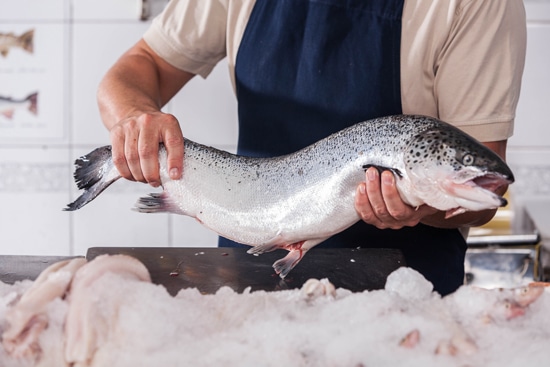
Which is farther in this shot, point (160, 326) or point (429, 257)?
point (429, 257)

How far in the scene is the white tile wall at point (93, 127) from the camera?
3080 mm

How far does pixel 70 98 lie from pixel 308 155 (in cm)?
194

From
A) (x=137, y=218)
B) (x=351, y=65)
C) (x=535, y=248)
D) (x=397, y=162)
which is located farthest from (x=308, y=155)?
(x=137, y=218)

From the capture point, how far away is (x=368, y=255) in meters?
1.58

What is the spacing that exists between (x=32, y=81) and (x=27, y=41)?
173 mm

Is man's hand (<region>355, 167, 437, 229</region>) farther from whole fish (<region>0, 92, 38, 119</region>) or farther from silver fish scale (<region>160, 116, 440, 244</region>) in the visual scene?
whole fish (<region>0, 92, 38, 119</region>)

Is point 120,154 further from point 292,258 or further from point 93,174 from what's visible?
point 292,258

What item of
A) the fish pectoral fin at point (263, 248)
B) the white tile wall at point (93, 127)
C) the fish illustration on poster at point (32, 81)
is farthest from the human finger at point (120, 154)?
the fish illustration on poster at point (32, 81)

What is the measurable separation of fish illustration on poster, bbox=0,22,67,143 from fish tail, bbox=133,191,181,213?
1711 mm

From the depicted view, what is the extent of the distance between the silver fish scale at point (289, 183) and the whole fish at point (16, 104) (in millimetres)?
1792

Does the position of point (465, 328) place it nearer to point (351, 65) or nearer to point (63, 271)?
point (63, 271)

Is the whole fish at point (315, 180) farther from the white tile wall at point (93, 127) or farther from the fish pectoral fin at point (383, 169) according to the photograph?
the white tile wall at point (93, 127)

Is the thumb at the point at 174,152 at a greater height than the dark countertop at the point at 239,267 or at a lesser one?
greater

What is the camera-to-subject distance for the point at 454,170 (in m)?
1.25
